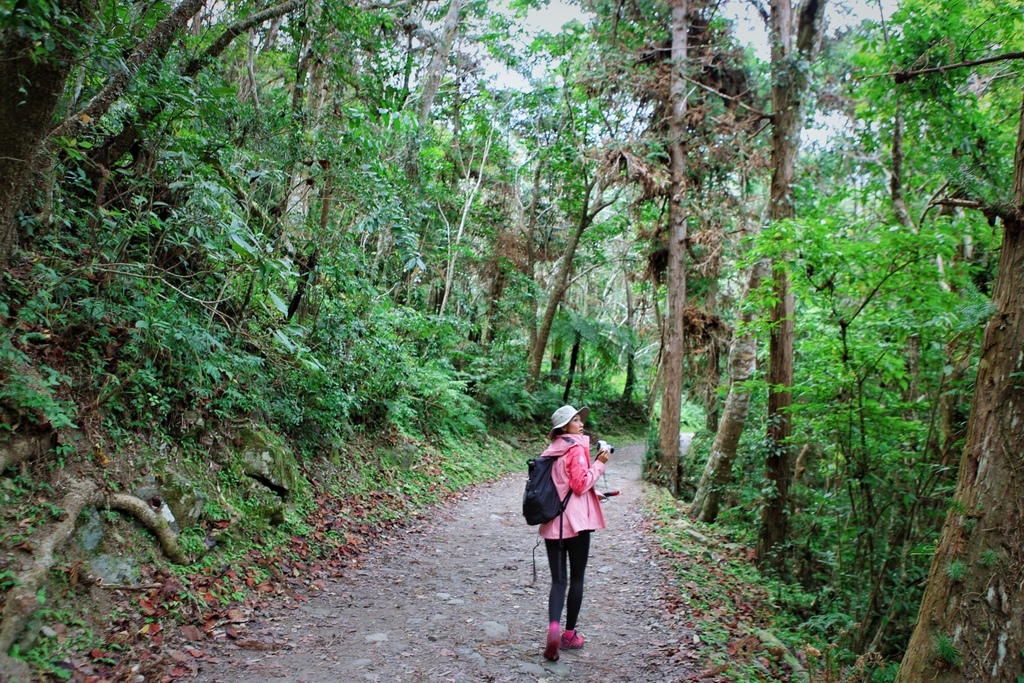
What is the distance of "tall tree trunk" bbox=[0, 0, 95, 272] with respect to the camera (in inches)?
128

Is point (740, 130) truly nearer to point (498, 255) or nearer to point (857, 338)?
point (857, 338)

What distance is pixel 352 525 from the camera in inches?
300

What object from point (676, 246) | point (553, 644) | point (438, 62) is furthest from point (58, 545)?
point (438, 62)

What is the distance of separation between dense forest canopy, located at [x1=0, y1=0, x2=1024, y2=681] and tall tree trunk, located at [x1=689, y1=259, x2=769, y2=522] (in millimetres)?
43

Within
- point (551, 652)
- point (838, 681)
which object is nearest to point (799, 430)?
point (838, 681)

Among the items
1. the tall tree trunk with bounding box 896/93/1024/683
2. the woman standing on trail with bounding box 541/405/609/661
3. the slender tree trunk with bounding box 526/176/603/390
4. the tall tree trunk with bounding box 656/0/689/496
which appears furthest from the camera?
the slender tree trunk with bounding box 526/176/603/390

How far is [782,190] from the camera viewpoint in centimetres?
904

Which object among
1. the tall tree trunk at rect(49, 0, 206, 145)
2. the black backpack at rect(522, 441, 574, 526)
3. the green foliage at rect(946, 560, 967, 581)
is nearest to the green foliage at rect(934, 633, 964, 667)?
the green foliage at rect(946, 560, 967, 581)

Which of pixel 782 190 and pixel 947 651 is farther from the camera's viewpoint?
pixel 782 190

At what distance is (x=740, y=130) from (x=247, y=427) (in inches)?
380

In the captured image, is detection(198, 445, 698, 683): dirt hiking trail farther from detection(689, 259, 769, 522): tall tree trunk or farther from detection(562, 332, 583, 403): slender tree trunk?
detection(562, 332, 583, 403): slender tree trunk

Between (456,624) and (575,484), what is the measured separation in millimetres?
1877

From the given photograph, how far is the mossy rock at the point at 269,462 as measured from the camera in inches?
260

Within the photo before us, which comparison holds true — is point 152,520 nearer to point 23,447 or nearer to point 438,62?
point 23,447
